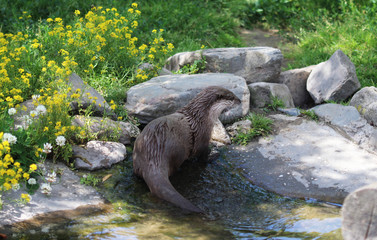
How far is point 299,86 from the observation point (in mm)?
5852

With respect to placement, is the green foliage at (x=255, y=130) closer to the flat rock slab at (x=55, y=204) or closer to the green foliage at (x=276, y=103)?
the green foliage at (x=276, y=103)

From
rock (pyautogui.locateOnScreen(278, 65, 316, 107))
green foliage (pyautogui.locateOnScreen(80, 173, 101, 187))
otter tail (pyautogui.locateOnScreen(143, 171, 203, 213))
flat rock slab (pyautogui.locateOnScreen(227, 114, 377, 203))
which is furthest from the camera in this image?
rock (pyautogui.locateOnScreen(278, 65, 316, 107))

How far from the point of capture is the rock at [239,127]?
186 inches

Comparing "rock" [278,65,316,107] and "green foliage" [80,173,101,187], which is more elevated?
"green foliage" [80,173,101,187]

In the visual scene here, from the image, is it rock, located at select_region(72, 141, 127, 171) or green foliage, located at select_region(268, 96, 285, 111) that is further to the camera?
green foliage, located at select_region(268, 96, 285, 111)

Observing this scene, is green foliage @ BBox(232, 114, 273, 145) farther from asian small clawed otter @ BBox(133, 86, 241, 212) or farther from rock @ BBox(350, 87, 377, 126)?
rock @ BBox(350, 87, 377, 126)

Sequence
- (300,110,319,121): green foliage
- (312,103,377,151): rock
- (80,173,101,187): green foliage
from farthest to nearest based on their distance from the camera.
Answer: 1. (300,110,319,121): green foliage
2. (312,103,377,151): rock
3. (80,173,101,187): green foliage

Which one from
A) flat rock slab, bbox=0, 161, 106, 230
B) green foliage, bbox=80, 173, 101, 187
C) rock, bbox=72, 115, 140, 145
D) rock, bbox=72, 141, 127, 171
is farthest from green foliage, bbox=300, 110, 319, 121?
flat rock slab, bbox=0, 161, 106, 230

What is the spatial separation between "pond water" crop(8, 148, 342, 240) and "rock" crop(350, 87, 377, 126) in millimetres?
1470

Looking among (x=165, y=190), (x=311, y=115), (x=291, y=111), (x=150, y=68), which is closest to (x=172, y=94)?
(x=150, y=68)

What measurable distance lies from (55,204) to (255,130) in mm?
2162

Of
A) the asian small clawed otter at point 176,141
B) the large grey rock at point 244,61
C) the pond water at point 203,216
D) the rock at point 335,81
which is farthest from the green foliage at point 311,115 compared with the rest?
the pond water at point 203,216

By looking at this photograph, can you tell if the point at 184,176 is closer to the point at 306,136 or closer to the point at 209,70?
the point at 306,136

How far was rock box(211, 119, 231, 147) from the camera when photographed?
464cm
